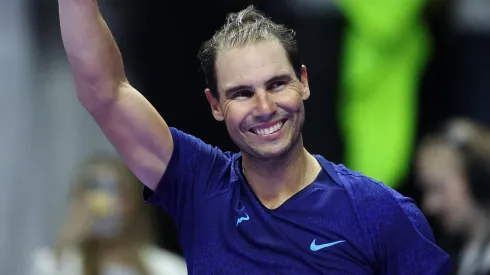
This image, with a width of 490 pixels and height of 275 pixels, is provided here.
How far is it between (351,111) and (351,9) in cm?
49

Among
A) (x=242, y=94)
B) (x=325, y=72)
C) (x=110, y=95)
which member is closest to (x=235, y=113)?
(x=242, y=94)

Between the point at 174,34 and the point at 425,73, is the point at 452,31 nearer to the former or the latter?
the point at 425,73

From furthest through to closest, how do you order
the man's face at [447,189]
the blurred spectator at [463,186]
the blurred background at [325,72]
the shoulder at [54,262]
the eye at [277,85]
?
the blurred background at [325,72] → the shoulder at [54,262] → the man's face at [447,189] → the blurred spectator at [463,186] → the eye at [277,85]

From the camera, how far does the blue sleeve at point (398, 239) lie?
2428 millimetres

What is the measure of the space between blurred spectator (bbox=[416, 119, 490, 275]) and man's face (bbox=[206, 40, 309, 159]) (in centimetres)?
165

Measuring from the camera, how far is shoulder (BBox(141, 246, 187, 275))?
4355 mm

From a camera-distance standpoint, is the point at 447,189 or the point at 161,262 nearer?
the point at 447,189

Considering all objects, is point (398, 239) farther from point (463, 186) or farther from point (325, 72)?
point (325, 72)

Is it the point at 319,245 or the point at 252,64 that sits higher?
the point at 252,64

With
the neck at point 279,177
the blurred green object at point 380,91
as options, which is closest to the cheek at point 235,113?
the neck at point 279,177

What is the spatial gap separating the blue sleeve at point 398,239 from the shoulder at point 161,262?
6.65 ft

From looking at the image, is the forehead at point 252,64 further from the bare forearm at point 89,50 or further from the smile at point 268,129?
the bare forearm at point 89,50

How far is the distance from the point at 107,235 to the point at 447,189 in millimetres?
1472

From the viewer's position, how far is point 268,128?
244 cm
